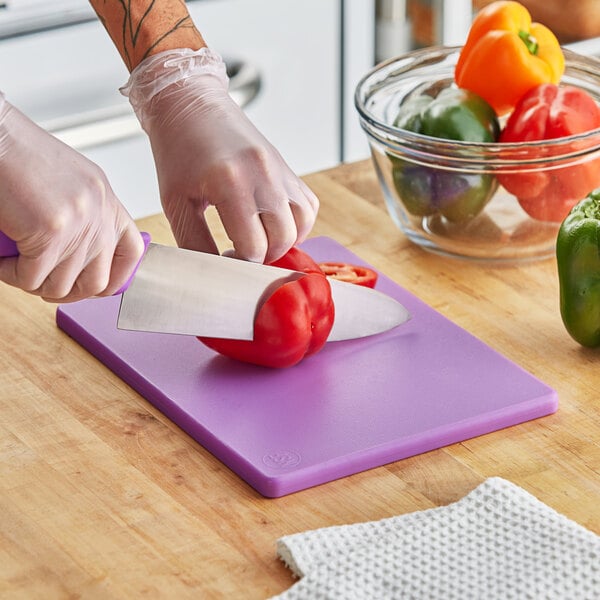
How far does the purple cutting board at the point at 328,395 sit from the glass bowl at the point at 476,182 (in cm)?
15

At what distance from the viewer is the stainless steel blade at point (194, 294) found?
107 cm

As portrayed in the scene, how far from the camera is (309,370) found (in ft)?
3.73

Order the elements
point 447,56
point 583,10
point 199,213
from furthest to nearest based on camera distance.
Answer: point 583,10 < point 447,56 < point 199,213

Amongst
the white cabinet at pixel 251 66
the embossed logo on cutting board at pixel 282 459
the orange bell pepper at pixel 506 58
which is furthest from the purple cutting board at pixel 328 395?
the white cabinet at pixel 251 66

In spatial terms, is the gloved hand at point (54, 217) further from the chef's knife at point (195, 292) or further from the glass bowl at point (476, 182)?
the glass bowl at point (476, 182)

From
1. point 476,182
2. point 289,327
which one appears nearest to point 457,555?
point 289,327

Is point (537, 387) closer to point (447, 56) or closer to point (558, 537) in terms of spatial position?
point (558, 537)

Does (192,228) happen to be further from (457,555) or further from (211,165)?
(457,555)

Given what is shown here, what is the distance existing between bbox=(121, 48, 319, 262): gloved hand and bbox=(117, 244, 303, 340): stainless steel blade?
7cm

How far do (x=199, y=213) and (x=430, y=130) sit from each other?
0.28 meters

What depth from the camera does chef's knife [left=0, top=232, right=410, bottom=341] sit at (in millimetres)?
1068

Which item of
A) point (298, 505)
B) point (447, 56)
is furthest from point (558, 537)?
point (447, 56)

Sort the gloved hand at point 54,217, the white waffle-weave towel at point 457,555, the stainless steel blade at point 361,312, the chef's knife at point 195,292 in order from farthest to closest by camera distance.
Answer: the stainless steel blade at point 361,312, the chef's knife at point 195,292, the gloved hand at point 54,217, the white waffle-weave towel at point 457,555

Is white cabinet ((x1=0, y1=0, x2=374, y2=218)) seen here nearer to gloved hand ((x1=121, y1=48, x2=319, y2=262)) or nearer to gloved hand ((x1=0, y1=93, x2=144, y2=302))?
gloved hand ((x1=121, y1=48, x2=319, y2=262))
